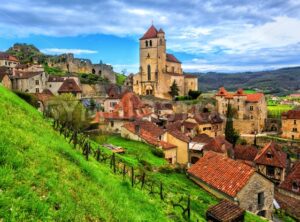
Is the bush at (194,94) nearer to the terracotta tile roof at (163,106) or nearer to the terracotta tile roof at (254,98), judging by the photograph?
the terracotta tile roof at (163,106)

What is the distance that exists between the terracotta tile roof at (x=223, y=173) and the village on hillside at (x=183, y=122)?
0.26ft

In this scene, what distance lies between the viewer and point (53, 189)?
7.93 metres

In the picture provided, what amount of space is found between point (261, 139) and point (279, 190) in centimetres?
4025

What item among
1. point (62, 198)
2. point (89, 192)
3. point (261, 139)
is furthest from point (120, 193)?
point (261, 139)

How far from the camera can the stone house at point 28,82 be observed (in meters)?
64.9

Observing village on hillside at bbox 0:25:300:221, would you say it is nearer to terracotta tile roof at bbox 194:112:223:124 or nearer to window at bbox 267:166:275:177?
window at bbox 267:166:275:177

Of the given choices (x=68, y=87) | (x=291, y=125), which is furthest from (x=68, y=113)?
(x=291, y=125)

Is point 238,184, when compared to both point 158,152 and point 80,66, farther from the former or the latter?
point 80,66

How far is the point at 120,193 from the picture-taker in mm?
11031

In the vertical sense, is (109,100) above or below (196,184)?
above

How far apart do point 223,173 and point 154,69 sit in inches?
2811

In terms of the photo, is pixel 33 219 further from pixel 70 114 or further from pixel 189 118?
pixel 189 118

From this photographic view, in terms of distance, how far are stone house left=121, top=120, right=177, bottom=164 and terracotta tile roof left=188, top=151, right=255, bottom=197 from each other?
1040 centimetres

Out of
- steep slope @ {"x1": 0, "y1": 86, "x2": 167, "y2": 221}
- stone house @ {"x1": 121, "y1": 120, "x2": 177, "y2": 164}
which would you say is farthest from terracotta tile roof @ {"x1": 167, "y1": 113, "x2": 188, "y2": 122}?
steep slope @ {"x1": 0, "y1": 86, "x2": 167, "y2": 221}
